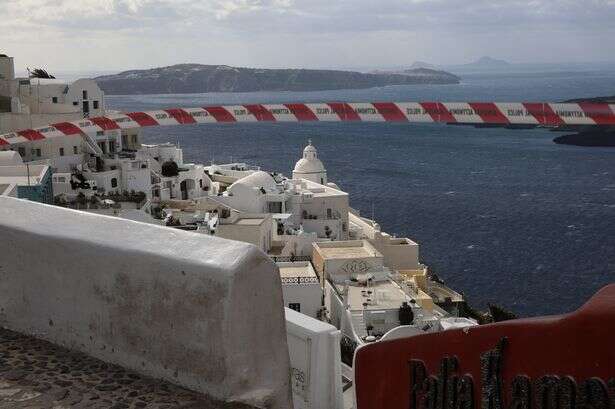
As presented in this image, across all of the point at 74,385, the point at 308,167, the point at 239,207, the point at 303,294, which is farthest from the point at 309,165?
the point at 74,385

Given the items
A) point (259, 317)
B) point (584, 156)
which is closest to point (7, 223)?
point (259, 317)

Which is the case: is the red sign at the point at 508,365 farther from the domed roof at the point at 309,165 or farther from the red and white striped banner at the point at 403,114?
the domed roof at the point at 309,165

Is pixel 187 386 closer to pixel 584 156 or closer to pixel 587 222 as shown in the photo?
pixel 587 222

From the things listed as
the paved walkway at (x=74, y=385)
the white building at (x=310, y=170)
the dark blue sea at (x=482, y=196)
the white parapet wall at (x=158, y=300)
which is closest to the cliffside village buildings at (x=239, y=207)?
the white building at (x=310, y=170)

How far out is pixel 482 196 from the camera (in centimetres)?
5709

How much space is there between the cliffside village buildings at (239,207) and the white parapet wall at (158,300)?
433 inches

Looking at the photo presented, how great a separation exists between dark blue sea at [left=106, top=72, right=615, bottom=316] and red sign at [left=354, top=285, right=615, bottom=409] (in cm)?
2676

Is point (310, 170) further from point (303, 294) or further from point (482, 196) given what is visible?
point (482, 196)

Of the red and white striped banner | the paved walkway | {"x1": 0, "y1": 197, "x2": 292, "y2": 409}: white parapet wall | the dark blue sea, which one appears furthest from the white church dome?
the paved walkway

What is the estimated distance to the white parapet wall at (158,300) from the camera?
12.7 ft

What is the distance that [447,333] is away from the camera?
17.1 feet

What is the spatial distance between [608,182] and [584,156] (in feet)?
61.4

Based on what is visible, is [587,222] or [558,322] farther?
[587,222]

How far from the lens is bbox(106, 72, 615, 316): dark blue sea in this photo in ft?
119
